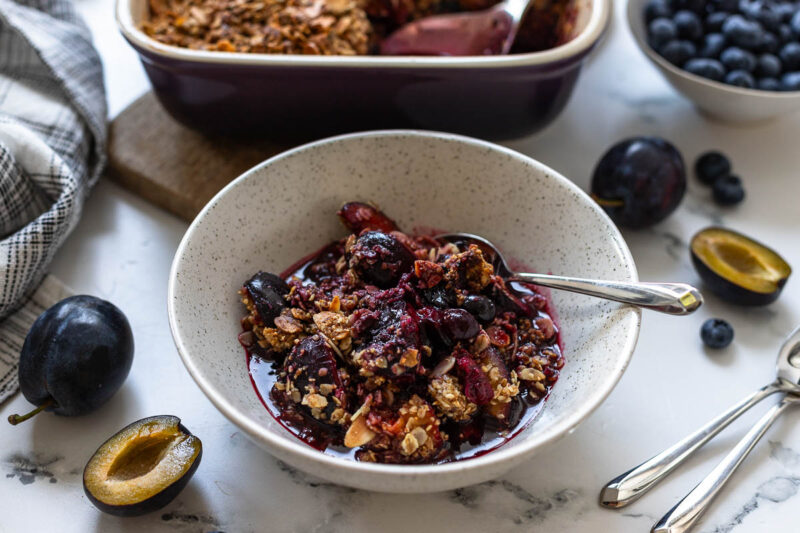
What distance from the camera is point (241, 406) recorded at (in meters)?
1.01

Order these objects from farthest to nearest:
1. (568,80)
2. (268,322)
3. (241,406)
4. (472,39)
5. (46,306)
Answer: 1. (472,39)
2. (568,80)
3. (46,306)
4. (268,322)
5. (241,406)

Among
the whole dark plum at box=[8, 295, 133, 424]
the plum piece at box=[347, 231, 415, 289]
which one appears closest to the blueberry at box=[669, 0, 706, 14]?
→ the plum piece at box=[347, 231, 415, 289]

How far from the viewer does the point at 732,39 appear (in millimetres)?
1655

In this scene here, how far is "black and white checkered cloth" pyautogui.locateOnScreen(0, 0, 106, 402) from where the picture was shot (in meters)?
1.28

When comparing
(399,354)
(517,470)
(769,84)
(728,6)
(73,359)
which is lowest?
(517,470)

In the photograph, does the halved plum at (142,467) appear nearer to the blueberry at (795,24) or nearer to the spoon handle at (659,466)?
the spoon handle at (659,466)

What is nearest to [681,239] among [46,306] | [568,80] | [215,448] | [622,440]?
[568,80]

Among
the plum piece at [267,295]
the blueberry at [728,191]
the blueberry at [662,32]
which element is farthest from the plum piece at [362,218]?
the blueberry at [662,32]

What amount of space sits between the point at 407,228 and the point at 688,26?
90cm

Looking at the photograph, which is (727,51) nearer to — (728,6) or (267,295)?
(728,6)

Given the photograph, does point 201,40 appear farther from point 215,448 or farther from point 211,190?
point 215,448

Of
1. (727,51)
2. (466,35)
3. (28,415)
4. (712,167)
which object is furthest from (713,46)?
(28,415)

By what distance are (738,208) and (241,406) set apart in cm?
119

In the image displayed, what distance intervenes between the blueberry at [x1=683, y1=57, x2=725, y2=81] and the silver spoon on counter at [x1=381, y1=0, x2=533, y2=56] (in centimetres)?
41
